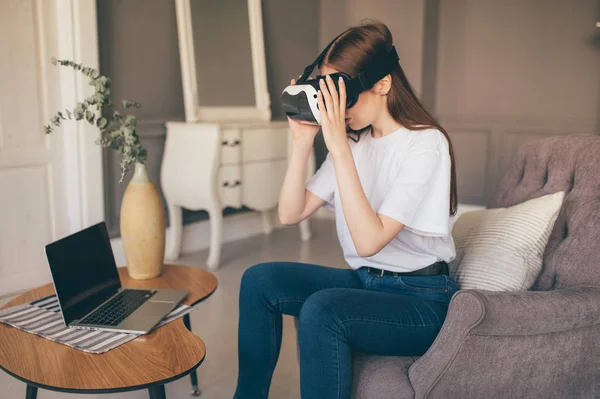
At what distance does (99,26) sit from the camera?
2.84m

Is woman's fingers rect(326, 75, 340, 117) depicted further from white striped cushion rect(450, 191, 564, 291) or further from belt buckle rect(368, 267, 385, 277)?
white striped cushion rect(450, 191, 564, 291)

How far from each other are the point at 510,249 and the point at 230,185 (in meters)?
2.03

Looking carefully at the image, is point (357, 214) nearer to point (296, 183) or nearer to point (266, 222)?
point (296, 183)

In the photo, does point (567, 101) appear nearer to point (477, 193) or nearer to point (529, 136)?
point (529, 136)

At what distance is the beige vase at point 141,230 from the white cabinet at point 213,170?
1401 mm

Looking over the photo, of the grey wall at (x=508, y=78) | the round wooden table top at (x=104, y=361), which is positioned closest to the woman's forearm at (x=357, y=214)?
the round wooden table top at (x=104, y=361)

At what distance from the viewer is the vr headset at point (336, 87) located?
126 cm

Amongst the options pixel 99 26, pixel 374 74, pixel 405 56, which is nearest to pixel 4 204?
pixel 99 26

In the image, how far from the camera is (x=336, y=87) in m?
1.25

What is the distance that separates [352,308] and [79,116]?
2.96 ft

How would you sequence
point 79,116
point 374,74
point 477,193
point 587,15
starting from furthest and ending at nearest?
point 477,193 → point 587,15 → point 79,116 → point 374,74

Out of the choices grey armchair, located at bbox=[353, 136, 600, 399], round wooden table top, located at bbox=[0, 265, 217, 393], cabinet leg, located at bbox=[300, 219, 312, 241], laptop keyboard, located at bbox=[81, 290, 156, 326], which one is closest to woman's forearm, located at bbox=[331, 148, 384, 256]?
grey armchair, located at bbox=[353, 136, 600, 399]

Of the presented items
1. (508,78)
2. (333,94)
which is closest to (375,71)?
(333,94)

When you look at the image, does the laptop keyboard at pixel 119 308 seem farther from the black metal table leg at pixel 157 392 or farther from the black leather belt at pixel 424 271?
the black leather belt at pixel 424 271
